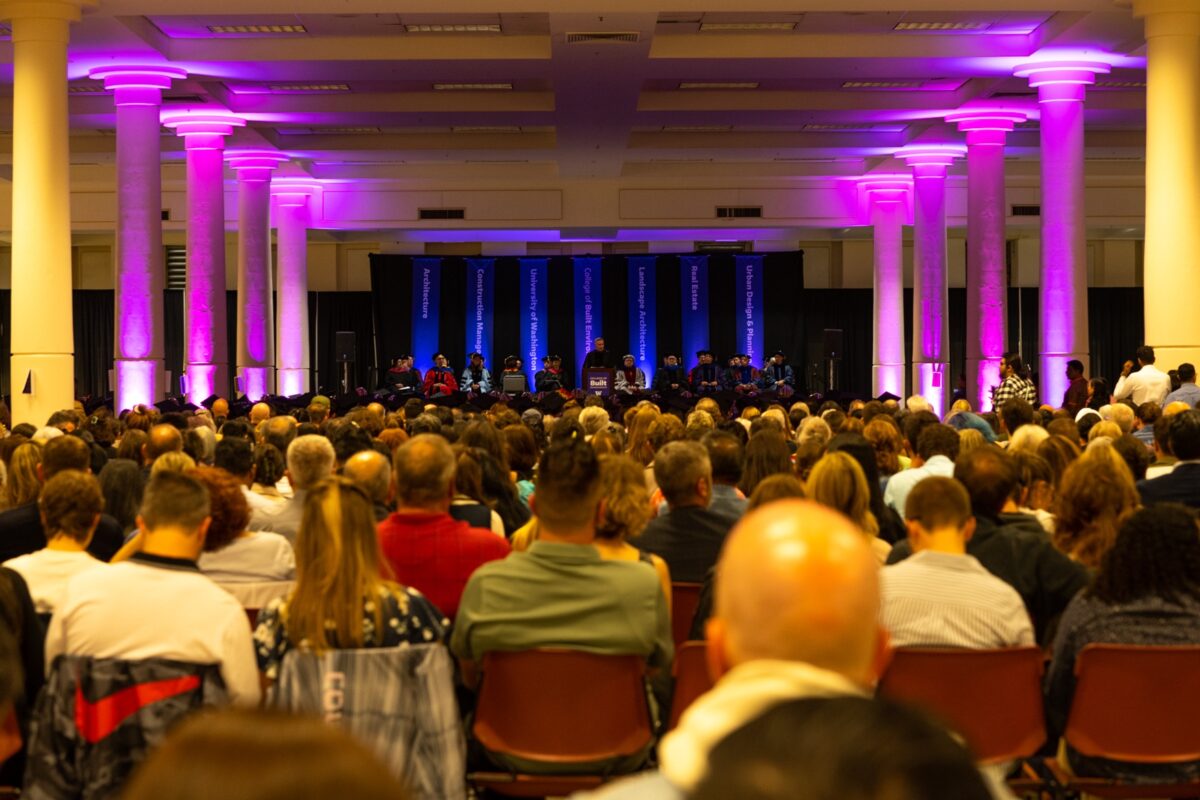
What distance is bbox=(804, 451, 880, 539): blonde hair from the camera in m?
5.03

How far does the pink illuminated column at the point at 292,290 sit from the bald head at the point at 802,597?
2322 centimetres

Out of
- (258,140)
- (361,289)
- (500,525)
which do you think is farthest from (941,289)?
(500,525)

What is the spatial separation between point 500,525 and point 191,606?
2.36 meters

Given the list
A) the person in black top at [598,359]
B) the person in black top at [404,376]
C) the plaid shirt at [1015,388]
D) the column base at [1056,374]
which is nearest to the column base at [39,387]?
the plaid shirt at [1015,388]

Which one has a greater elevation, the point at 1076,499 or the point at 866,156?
the point at 866,156

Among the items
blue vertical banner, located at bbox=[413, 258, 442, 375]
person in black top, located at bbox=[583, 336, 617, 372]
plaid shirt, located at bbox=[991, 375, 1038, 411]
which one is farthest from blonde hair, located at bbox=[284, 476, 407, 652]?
blue vertical banner, located at bbox=[413, 258, 442, 375]

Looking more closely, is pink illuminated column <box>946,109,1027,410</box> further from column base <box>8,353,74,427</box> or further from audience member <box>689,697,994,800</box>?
audience member <box>689,697,994,800</box>

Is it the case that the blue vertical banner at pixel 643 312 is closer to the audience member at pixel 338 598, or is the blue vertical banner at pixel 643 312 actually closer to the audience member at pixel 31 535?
the audience member at pixel 31 535

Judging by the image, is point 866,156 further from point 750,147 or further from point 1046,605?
point 1046,605

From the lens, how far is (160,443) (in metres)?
7.14

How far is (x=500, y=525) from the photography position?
221 inches

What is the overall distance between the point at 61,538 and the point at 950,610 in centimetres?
240

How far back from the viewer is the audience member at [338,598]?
11.0ft

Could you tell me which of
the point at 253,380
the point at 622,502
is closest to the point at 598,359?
the point at 253,380
